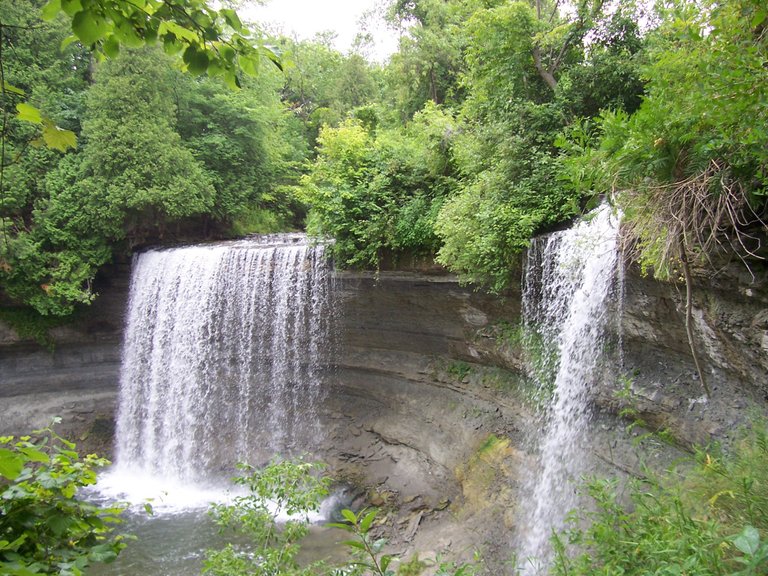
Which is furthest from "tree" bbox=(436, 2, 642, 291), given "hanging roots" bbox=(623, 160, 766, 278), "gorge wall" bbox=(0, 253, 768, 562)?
"hanging roots" bbox=(623, 160, 766, 278)

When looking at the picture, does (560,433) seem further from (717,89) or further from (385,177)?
(385,177)

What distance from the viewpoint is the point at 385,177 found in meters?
8.80

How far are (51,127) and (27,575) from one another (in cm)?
146

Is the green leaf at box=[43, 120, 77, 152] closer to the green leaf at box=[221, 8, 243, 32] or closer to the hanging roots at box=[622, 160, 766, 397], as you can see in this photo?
the green leaf at box=[221, 8, 243, 32]

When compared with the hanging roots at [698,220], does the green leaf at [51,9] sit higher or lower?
higher

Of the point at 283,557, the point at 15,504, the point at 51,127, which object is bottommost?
the point at 283,557

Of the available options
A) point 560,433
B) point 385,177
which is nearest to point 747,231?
point 560,433

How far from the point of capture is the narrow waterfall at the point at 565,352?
5.21 meters

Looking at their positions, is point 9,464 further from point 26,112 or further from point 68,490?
point 26,112

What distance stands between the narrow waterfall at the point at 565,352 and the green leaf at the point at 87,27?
15.2 feet

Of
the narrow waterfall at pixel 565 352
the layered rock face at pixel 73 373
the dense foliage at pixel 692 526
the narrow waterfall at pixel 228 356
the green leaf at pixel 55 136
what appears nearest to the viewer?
the green leaf at pixel 55 136

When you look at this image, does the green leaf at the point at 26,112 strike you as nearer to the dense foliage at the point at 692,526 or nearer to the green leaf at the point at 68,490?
the green leaf at the point at 68,490

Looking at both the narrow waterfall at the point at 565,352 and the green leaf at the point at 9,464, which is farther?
the narrow waterfall at the point at 565,352

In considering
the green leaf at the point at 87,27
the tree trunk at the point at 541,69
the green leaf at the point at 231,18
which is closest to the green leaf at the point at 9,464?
the green leaf at the point at 87,27
